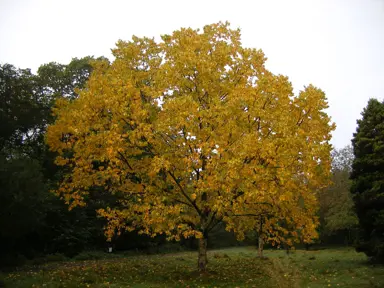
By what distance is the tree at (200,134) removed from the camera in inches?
499

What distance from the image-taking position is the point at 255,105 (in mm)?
13570

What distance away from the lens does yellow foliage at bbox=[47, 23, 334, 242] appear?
41.7 ft

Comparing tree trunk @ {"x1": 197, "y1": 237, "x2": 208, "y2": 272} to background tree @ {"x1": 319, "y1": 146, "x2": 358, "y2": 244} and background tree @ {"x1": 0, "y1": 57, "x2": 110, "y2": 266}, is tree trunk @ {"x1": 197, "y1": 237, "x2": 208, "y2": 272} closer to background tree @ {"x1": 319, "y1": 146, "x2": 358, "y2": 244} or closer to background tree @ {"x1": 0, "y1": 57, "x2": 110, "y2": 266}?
background tree @ {"x1": 0, "y1": 57, "x2": 110, "y2": 266}

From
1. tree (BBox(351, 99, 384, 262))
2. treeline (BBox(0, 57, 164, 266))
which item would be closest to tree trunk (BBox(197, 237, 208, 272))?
treeline (BBox(0, 57, 164, 266))

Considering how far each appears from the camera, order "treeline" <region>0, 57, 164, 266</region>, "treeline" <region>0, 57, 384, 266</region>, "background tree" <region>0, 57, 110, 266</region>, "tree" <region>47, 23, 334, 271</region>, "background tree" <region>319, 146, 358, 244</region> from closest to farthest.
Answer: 1. "tree" <region>47, 23, 334, 271</region>
2. "background tree" <region>0, 57, 110, 266</region>
3. "treeline" <region>0, 57, 164, 266</region>
4. "treeline" <region>0, 57, 384, 266</region>
5. "background tree" <region>319, 146, 358, 244</region>

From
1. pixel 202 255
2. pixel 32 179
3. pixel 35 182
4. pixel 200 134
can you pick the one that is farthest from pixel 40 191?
pixel 200 134

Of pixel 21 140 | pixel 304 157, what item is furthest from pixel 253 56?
pixel 21 140

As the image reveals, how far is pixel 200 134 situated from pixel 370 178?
1491 centimetres

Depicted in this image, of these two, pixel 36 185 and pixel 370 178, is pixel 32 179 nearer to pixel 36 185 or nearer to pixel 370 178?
pixel 36 185

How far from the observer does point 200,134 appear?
1412cm

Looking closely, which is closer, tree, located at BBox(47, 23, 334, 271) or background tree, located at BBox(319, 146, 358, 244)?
tree, located at BBox(47, 23, 334, 271)

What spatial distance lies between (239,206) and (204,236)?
14.2 feet

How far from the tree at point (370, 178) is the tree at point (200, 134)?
8.13m

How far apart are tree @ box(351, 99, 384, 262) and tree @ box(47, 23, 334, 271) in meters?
8.13
